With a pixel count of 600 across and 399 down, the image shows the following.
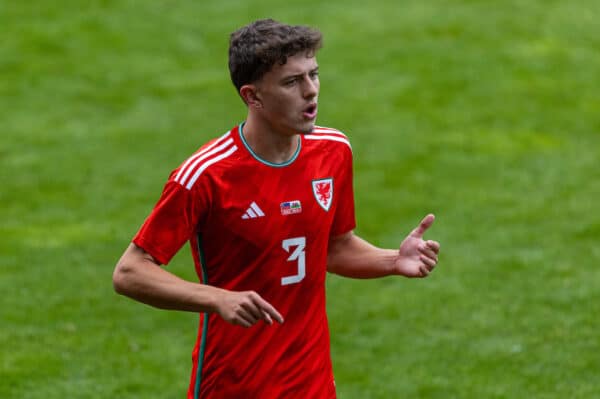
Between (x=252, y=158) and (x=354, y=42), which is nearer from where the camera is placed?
(x=252, y=158)

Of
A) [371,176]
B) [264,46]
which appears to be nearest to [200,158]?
[264,46]

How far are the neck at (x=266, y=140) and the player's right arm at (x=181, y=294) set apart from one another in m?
0.69

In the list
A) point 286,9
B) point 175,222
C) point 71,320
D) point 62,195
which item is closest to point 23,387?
point 71,320

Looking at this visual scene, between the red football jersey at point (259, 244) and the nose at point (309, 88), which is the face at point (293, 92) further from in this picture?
the red football jersey at point (259, 244)

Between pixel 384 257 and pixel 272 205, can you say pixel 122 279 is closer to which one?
pixel 272 205

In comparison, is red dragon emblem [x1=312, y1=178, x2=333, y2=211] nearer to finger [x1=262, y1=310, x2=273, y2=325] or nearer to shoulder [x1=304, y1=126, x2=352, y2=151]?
shoulder [x1=304, y1=126, x2=352, y2=151]

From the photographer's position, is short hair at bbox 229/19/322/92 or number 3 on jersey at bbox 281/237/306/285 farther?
number 3 on jersey at bbox 281/237/306/285

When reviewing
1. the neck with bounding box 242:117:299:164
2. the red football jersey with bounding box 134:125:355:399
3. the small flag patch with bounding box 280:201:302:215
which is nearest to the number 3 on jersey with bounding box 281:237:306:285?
the red football jersey with bounding box 134:125:355:399

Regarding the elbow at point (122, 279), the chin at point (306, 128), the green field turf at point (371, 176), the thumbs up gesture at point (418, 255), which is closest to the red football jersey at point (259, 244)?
the elbow at point (122, 279)

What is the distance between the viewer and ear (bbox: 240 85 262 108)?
499 cm

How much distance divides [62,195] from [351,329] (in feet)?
16.3

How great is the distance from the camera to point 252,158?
199 inches

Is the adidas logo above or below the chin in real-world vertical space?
below

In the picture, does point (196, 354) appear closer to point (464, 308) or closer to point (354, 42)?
point (464, 308)
